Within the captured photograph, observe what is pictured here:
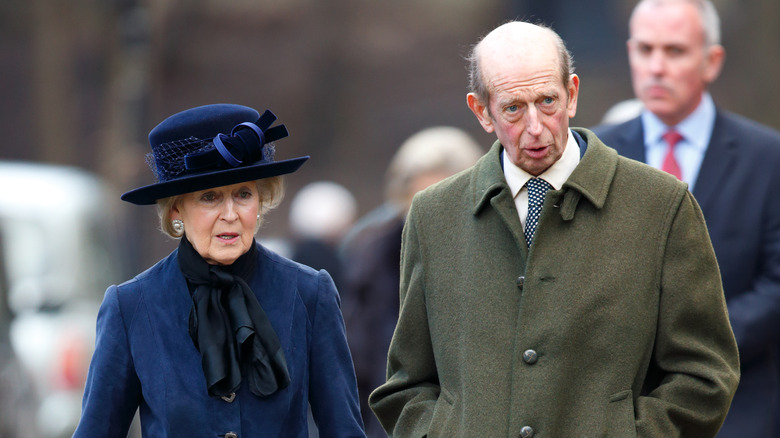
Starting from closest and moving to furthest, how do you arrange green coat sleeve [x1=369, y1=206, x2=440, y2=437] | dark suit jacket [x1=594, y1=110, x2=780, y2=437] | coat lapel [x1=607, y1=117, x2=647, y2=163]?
green coat sleeve [x1=369, y1=206, x2=440, y2=437], dark suit jacket [x1=594, y1=110, x2=780, y2=437], coat lapel [x1=607, y1=117, x2=647, y2=163]

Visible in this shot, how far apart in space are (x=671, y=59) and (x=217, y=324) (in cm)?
245

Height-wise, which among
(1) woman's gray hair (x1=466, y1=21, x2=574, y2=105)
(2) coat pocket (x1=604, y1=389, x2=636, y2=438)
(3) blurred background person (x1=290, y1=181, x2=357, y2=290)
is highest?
(1) woman's gray hair (x1=466, y1=21, x2=574, y2=105)

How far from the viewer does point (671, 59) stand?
565 cm

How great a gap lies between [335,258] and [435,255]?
5.88 meters

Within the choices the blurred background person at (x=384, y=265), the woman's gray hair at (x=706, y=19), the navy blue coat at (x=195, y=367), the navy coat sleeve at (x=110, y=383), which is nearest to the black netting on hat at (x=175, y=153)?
the navy blue coat at (x=195, y=367)

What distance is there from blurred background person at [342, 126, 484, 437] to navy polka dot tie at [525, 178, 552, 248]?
273cm

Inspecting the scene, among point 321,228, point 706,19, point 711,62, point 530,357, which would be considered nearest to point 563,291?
point 530,357

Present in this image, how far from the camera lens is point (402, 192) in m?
6.84

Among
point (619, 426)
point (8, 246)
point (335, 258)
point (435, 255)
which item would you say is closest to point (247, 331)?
point (435, 255)

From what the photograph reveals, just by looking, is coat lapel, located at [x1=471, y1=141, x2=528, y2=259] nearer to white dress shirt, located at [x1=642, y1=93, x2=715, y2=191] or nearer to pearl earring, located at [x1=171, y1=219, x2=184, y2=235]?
pearl earring, located at [x1=171, y1=219, x2=184, y2=235]

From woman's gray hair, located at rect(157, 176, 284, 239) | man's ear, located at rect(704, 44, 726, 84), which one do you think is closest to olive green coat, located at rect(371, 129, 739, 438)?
woman's gray hair, located at rect(157, 176, 284, 239)

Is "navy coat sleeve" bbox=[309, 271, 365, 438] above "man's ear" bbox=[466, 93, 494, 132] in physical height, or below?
below

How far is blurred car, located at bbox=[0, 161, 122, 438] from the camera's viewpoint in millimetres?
10383

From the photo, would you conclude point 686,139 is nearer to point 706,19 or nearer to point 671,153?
point 671,153
